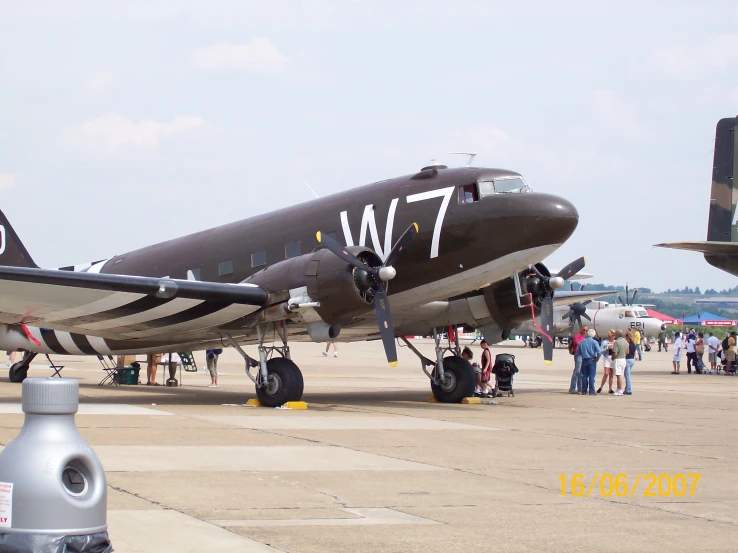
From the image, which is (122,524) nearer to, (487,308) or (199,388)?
(487,308)

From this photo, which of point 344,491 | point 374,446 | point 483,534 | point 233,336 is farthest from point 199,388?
point 483,534

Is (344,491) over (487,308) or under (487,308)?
under

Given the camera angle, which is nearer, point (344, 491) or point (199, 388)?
point (344, 491)

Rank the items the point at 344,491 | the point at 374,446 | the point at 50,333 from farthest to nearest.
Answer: the point at 50,333, the point at 374,446, the point at 344,491

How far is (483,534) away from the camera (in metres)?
7.06

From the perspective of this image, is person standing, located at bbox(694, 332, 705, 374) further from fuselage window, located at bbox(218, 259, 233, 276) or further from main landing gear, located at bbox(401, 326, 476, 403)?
fuselage window, located at bbox(218, 259, 233, 276)

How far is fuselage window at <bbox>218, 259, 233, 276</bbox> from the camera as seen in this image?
19.9 m

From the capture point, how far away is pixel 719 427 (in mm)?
15875

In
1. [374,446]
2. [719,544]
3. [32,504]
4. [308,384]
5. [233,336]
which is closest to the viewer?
[32,504]

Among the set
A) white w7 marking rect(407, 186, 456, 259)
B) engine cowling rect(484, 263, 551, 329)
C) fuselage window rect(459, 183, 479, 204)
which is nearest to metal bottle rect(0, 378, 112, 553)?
white w7 marking rect(407, 186, 456, 259)

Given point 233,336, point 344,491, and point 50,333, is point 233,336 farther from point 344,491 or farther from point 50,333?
point 344,491

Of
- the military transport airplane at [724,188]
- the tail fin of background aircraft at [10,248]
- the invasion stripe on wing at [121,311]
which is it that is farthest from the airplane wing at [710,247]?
the tail fin of background aircraft at [10,248]

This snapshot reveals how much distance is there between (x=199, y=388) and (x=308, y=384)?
320 centimetres
